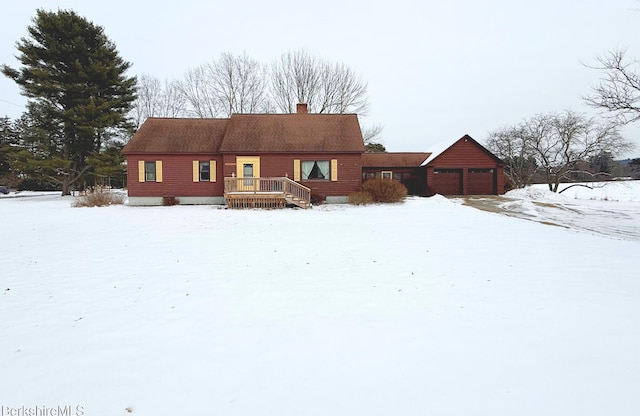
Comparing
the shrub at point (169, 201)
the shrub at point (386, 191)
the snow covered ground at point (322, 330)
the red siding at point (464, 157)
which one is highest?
the red siding at point (464, 157)

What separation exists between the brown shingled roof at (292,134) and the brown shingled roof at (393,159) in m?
6.68

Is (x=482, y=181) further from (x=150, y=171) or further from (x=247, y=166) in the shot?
(x=150, y=171)

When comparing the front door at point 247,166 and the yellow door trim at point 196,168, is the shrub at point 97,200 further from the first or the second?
the front door at point 247,166

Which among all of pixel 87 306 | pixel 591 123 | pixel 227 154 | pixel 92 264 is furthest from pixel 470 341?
pixel 591 123

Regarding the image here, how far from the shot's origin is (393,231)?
10.9 meters

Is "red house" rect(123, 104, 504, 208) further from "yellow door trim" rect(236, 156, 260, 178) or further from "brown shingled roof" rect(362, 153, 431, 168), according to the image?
"brown shingled roof" rect(362, 153, 431, 168)

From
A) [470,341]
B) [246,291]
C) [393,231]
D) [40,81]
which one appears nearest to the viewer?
[470,341]

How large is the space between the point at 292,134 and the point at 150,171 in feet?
30.7

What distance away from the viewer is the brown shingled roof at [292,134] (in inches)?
842

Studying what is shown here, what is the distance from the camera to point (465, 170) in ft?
92.1

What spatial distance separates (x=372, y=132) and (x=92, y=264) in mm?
34905

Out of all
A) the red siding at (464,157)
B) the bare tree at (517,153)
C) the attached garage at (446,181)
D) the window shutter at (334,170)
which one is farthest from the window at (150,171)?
the bare tree at (517,153)

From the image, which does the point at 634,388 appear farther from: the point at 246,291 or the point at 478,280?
the point at 246,291

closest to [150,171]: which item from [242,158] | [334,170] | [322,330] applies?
[242,158]
